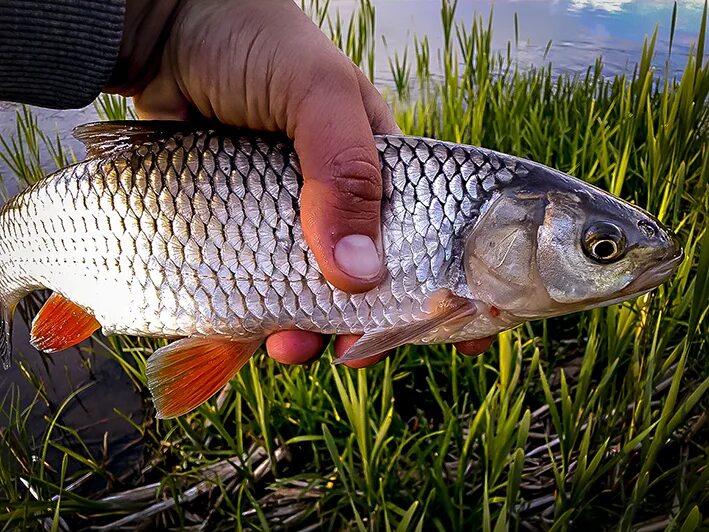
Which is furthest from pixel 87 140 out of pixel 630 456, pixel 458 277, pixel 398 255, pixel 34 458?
pixel 630 456

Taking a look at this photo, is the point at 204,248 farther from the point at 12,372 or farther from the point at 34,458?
the point at 12,372

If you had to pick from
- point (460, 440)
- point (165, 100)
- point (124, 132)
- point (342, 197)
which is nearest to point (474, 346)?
point (460, 440)

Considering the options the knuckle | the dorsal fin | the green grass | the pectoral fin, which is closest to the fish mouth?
the green grass

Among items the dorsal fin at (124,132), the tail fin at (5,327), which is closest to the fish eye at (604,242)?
the dorsal fin at (124,132)

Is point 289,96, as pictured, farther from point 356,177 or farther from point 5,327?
point 5,327

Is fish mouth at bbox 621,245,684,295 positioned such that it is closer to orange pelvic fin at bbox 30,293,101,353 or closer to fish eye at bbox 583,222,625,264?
fish eye at bbox 583,222,625,264

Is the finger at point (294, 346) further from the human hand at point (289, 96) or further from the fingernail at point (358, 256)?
the fingernail at point (358, 256)
